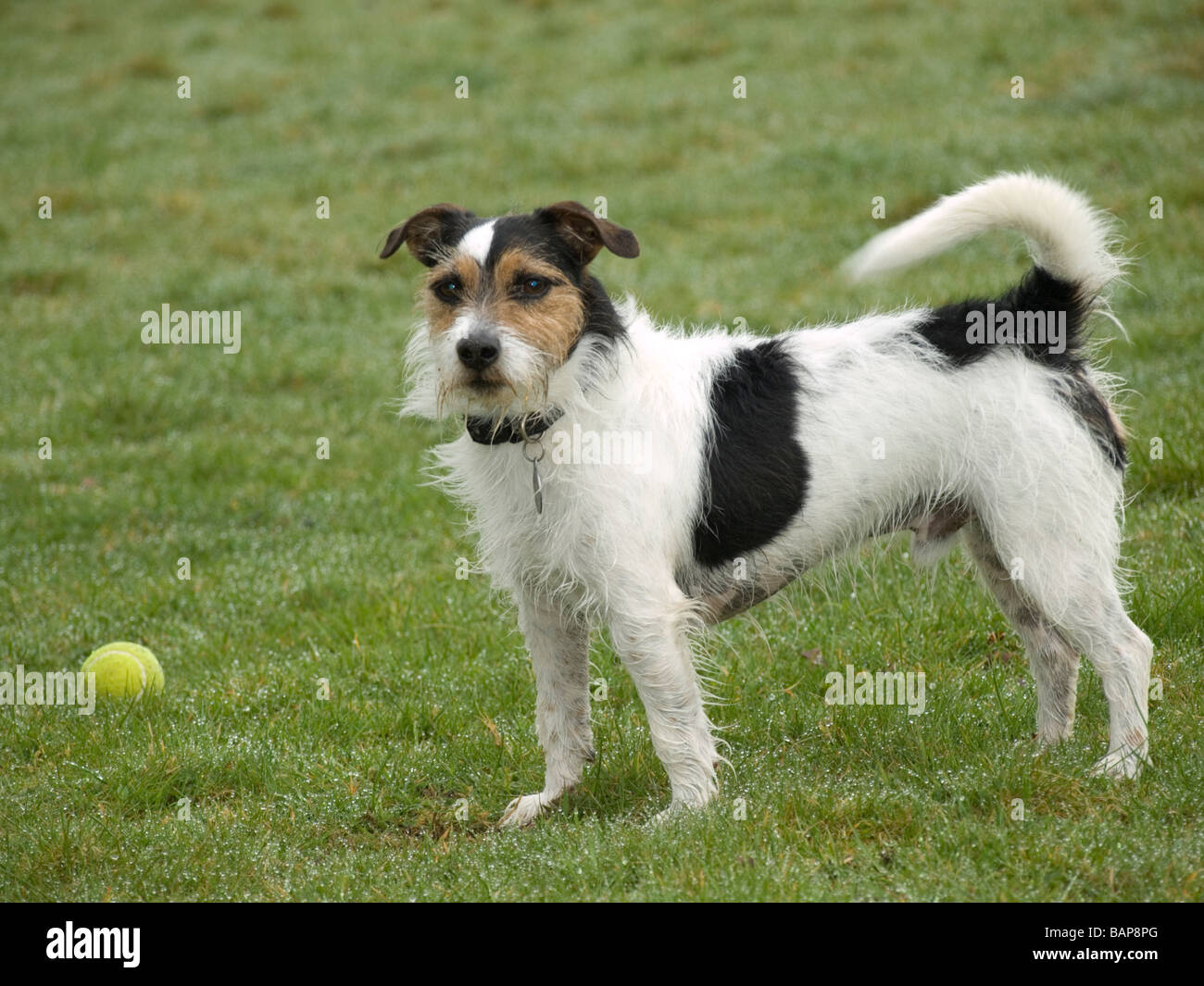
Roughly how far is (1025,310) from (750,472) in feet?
4.02

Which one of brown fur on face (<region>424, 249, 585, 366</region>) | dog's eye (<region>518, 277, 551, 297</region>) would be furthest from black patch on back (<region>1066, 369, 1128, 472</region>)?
dog's eye (<region>518, 277, 551, 297</region>)

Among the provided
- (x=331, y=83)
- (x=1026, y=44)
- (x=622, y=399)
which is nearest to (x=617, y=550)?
(x=622, y=399)

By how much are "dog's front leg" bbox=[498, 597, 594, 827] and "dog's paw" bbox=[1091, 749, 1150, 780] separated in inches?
74.9

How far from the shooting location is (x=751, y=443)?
4672 millimetres

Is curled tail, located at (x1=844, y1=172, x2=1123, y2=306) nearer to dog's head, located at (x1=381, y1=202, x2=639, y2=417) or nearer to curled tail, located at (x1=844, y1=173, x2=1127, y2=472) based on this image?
curled tail, located at (x1=844, y1=173, x2=1127, y2=472)

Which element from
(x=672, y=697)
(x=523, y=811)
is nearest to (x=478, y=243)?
(x=672, y=697)

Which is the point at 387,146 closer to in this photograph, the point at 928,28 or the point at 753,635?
the point at 928,28

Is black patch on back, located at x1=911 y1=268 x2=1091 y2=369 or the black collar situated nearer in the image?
the black collar

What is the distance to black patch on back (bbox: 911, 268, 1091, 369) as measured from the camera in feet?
15.4

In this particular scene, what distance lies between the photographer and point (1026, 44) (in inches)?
589

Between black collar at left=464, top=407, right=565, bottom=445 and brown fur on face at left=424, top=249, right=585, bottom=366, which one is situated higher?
brown fur on face at left=424, top=249, right=585, bottom=366

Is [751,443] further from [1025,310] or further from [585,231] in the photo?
[1025,310]

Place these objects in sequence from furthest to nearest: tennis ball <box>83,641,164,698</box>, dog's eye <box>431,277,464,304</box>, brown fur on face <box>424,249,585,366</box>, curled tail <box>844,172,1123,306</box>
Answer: tennis ball <box>83,641,164,698</box>
curled tail <box>844,172,1123,306</box>
dog's eye <box>431,277,464,304</box>
brown fur on face <box>424,249,585,366</box>

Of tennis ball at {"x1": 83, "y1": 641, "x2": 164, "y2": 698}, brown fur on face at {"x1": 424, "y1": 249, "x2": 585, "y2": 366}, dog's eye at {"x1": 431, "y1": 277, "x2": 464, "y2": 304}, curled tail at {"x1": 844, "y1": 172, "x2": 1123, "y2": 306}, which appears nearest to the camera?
brown fur on face at {"x1": 424, "y1": 249, "x2": 585, "y2": 366}
